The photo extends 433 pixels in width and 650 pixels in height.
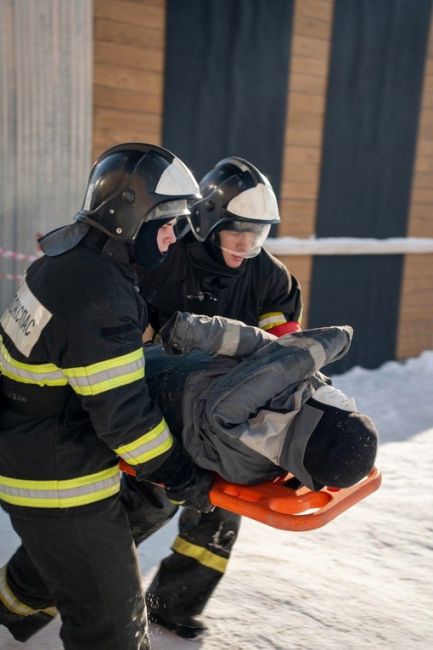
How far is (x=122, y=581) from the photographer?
8.04ft

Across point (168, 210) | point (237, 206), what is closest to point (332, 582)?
point (237, 206)

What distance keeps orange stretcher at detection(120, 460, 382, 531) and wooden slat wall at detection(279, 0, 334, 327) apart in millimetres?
4781

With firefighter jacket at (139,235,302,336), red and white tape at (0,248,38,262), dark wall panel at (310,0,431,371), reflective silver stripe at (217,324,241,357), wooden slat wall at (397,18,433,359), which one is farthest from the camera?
wooden slat wall at (397,18,433,359)

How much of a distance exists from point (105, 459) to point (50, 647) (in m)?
1.05

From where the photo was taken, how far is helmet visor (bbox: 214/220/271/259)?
3244mm

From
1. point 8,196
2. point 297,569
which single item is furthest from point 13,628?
point 8,196

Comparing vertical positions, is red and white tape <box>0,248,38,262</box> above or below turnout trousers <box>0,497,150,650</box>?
above

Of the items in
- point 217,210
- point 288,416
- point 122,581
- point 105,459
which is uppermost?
point 217,210

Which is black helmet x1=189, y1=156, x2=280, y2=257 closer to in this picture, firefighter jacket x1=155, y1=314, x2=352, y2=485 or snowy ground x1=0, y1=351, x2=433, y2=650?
firefighter jacket x1=155, y1=314, x2=352, y2=485

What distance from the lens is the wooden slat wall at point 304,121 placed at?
22.6 feet

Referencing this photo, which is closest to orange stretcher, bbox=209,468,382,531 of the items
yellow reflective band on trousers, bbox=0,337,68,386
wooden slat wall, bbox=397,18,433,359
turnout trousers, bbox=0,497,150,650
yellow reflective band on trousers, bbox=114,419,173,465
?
yellow reflective band on trousers, bbox=114,419,173,465

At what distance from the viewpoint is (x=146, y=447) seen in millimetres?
2340

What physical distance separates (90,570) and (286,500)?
66 cm

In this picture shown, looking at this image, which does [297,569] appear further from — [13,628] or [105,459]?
[105,459]
